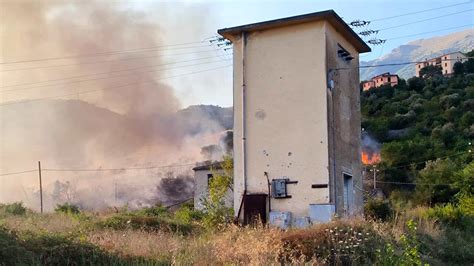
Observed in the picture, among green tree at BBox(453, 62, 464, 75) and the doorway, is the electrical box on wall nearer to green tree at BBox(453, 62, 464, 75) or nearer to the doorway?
the doorway

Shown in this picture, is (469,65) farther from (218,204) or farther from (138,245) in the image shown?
(138,245)

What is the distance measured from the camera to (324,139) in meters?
19.5

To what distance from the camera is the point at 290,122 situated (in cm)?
2002

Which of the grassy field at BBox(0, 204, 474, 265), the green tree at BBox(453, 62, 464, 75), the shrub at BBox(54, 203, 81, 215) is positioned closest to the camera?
the grassy field at BBox(0, 204, 474, 265)

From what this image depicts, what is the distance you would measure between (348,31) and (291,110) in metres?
4.36

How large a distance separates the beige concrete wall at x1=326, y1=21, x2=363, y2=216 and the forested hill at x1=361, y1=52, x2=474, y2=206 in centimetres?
2085

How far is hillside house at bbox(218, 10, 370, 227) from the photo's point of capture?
1950 cm

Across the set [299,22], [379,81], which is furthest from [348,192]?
[379,81]

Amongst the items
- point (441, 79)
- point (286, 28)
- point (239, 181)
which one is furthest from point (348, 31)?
point (441, 79)

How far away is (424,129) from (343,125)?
3836 cm

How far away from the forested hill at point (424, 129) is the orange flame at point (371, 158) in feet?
5.08

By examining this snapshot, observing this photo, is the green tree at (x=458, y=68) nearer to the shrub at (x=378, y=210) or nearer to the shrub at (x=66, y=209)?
the shrub at (x=66, y=209)

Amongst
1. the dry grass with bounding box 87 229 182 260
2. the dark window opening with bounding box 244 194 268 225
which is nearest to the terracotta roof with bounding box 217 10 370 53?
the dark window opening with bounding box 244 194 268 225

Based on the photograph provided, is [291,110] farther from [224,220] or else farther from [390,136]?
[390,136]
